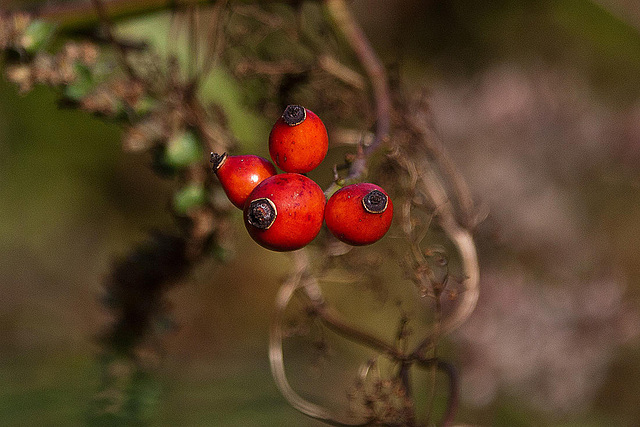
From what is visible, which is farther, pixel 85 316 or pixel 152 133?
pixel 85 316

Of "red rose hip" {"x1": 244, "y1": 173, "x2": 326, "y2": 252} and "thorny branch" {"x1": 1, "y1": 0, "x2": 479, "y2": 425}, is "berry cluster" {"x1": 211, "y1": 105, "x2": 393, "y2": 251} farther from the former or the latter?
"thorny branch" {"x1": 1, "y1": 0, "x2": 479, "y2": 425}

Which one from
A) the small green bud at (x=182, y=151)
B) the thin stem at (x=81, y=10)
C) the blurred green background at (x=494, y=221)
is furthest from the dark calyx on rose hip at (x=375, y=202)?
the blurred green background at (x=494, y=221)

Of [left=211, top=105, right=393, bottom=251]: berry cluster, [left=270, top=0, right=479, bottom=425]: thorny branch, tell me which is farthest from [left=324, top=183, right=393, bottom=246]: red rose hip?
[left=270, top=0, right=479, bottom=425]: thorny branch

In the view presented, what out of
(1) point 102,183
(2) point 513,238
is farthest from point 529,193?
(1) point 102,183

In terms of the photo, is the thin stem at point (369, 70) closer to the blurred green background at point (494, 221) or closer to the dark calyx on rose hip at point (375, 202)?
the dark calyx on rose hip at point (375, 202)

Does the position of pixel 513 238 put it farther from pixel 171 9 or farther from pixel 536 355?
pixel 171 9

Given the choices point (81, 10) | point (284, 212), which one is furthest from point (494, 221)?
point (284, 212)
